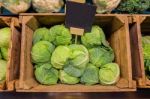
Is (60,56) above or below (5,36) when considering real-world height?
below

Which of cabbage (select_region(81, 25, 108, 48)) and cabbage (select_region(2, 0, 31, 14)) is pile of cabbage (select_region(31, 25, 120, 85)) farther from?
cabbage (select_region(2, 0, 31, 14))

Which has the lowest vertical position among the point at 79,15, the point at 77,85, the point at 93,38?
the point at 77,85

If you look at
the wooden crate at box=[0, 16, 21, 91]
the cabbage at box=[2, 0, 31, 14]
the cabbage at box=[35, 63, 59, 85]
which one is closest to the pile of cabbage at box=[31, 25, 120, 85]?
the cabbage at box=[35, 63, 59, 85]

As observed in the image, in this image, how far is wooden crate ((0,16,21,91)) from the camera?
4.25ft

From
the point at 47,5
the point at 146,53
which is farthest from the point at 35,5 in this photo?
the point at 146,53

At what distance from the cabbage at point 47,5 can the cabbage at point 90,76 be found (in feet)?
1.29

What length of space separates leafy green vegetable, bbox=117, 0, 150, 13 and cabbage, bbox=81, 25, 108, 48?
22cm

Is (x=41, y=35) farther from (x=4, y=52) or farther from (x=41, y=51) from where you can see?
(x=4, y=52)

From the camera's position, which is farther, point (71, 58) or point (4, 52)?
point (4, 52)

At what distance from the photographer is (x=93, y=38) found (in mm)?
1404

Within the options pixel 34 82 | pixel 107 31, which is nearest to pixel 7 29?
pixel 34 82

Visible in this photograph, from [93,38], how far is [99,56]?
108 mm

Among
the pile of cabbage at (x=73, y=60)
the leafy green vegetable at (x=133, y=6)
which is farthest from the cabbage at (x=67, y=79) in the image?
the leafy green vegetable at (x=133, y=6)

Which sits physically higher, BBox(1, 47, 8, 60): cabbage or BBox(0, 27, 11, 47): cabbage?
BBox(0, 27, 11, 47): cabbage
